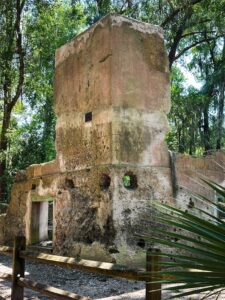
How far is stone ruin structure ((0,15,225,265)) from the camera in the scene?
24.3 feet

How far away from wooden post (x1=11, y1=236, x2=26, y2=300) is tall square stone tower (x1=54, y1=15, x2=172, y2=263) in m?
2.56

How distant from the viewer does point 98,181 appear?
7.64 meters

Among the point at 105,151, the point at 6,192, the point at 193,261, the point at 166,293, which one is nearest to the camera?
the point at 193,261

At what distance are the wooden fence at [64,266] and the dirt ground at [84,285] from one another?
62 cm

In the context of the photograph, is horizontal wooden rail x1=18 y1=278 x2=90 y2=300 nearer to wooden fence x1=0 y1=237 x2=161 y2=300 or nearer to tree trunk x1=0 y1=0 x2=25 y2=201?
wooden fence x1=0 y1=237 x2=161 y2=300

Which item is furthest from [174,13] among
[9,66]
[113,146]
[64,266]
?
[64,266]

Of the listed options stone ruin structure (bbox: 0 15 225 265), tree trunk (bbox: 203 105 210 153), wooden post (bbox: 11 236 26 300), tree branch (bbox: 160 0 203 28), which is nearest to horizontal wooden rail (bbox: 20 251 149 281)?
wooden post (bbox: 11 236 26 300)

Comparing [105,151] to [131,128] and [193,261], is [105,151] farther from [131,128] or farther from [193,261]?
[193,261]

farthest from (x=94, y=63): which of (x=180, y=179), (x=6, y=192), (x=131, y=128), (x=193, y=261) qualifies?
(x=6, y=192)

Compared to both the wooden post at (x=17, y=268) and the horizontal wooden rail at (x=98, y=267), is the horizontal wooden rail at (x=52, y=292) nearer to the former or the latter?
the wooden post at (x=17, y=268)

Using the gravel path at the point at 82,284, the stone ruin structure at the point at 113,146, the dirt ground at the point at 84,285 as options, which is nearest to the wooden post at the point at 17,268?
the dirt ground at the point at 84,285

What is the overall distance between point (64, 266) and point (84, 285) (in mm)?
2636

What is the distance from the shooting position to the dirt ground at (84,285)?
18.7ft

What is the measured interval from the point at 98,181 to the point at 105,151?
60 cm
